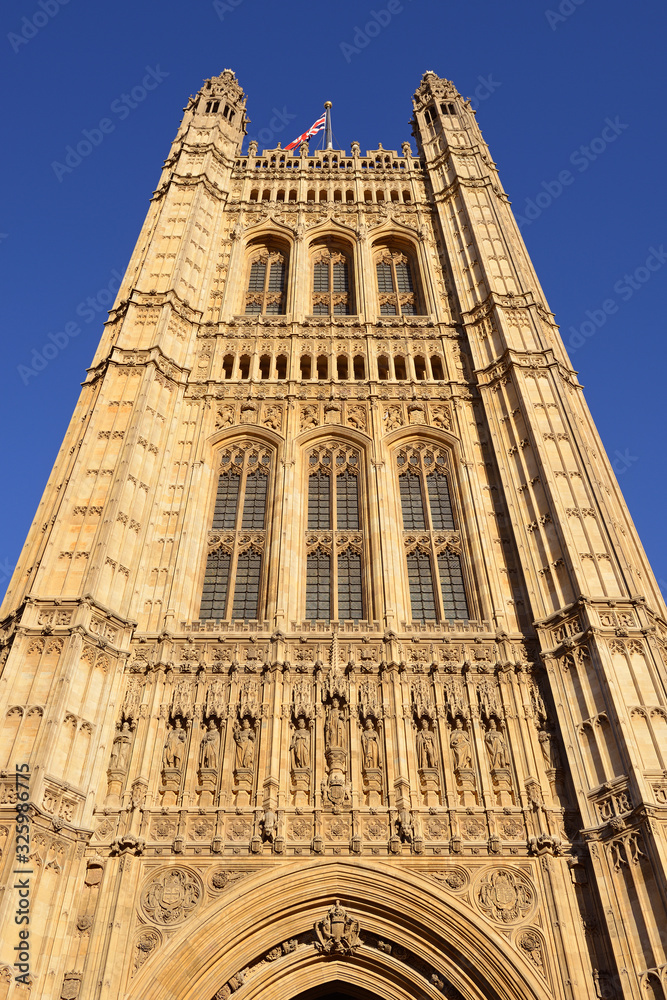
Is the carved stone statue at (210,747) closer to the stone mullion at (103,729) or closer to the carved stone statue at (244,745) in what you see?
the carved stone statue at (244,745)

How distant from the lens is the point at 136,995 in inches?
536

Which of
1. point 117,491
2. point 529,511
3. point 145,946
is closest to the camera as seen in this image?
point 145,946

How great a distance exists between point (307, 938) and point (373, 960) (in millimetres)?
1102

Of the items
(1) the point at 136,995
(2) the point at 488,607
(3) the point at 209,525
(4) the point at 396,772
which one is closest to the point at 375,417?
(3) the point at 209,525

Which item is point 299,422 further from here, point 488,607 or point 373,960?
point 373,960

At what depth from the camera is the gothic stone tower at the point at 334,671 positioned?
47.2 ft

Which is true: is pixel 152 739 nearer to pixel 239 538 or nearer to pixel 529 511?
pixel 239 538

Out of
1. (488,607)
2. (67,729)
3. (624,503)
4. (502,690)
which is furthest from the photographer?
(624,503)

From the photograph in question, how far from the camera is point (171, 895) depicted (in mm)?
14883

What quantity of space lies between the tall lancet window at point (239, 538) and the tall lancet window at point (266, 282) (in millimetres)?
A: 7176

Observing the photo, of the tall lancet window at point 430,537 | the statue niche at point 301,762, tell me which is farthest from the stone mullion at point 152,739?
the tall lancet window at point 430,537

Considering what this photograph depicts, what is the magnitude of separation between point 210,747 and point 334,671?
2821mm

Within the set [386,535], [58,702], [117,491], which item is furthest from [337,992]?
[117,491]

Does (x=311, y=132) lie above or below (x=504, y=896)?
above
